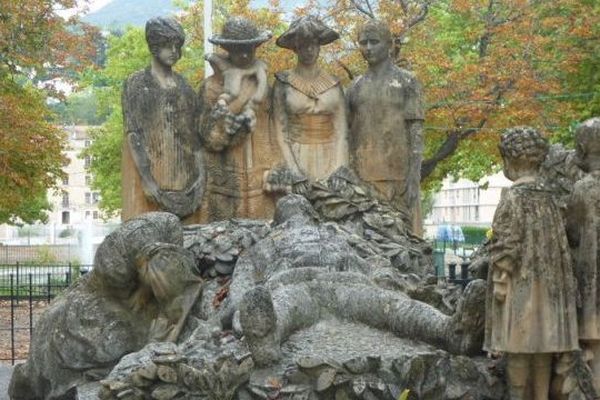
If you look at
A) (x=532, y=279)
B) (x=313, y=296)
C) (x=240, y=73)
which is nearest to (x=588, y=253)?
(x=532, y=279)

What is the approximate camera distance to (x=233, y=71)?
11.1 meters

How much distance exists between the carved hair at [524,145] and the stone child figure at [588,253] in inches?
16.9

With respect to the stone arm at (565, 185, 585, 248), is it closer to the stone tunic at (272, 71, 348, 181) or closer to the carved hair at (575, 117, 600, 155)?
the carved hair at (575, 117, 600, 155)

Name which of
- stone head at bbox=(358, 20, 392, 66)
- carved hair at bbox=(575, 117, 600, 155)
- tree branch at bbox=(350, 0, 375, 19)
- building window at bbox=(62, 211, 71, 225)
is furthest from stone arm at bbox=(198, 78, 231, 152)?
building window at bbox=(62, 211, 71, 225)

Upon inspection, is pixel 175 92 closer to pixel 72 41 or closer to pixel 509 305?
pixel 509 305

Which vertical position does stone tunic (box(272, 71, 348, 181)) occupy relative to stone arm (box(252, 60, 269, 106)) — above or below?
below

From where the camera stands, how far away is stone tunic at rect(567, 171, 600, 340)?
6988 mm

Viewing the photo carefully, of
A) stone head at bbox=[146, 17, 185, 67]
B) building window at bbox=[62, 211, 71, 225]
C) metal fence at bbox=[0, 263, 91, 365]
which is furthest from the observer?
building window at bbox=[62, 211, 71, 225]

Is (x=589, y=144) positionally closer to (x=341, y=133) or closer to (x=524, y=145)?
→ (x=524, y=145)

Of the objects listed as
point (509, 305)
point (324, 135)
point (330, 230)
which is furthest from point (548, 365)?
point (324, 135)

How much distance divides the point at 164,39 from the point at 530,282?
529cm

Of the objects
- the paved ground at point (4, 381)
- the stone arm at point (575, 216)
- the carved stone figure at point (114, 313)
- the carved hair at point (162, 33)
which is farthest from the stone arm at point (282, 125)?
the stone arm at point (575, 216)

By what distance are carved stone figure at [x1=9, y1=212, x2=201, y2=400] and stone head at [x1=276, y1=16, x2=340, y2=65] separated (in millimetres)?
3050

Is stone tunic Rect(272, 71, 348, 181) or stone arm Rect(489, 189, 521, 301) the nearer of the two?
stone arm Rect(489, 189, 521, 301)
